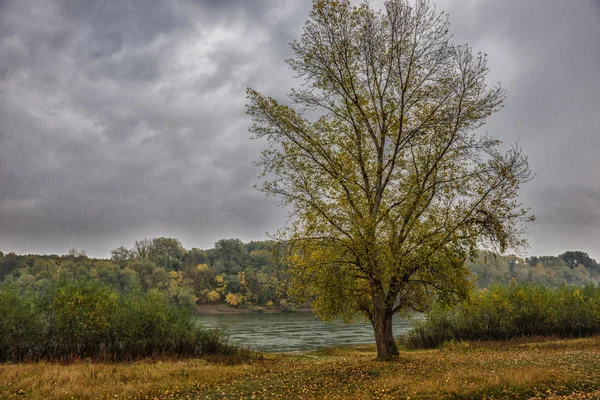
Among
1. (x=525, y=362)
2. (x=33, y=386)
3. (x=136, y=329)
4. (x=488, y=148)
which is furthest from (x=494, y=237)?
(x=136, y=329)

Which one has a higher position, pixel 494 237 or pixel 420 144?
pixel 420 144

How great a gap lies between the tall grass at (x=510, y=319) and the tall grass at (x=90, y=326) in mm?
18201

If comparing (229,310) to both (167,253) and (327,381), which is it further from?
(327,381)

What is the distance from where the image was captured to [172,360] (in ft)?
70.1

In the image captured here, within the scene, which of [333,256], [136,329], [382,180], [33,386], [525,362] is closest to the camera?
[33,386]

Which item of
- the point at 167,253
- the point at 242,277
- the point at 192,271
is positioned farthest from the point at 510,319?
the point at 167,253

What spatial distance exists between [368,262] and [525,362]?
7.47m

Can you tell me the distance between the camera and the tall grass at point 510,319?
32625mm

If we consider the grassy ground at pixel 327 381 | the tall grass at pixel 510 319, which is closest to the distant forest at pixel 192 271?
the tall grass at pixel 510 319

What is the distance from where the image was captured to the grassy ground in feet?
37.0

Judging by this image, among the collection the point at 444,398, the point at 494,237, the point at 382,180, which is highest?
the point at 382,180

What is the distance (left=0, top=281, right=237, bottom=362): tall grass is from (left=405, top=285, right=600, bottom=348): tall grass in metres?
18.2

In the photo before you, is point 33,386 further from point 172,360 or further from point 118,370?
point 172,360

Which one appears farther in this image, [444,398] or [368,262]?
[368,262]
